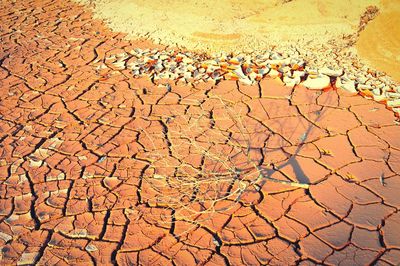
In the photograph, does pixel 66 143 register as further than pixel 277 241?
Yes

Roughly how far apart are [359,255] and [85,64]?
3788 millimetres

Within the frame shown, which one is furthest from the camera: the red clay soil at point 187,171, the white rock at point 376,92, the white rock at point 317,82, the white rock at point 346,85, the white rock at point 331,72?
the white rock at point 331,72

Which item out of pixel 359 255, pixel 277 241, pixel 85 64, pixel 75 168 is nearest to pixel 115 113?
pixel 75 168

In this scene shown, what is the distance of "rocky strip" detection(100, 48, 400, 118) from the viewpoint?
393 cm

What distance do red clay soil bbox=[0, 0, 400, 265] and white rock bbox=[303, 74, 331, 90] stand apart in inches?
5.0

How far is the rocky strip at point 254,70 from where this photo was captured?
12.9 feet

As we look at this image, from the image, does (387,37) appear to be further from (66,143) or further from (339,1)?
(66,143)

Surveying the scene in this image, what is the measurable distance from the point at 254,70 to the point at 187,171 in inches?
68.5

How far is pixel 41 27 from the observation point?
6145 millimetres

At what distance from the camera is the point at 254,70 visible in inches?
171

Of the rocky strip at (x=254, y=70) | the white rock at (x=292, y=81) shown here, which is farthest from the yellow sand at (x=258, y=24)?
the white rock at (x=292, y=81)

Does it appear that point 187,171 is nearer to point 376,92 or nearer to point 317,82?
point 317,82

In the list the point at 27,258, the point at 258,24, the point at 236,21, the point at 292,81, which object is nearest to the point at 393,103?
the point at 292,81

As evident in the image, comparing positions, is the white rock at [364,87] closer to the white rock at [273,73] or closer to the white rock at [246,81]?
the white rock at [273,73]
